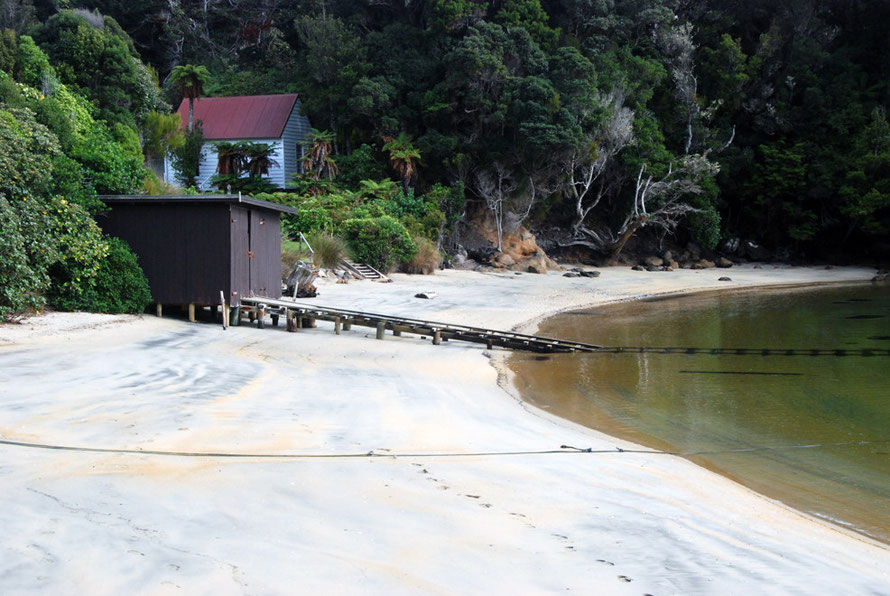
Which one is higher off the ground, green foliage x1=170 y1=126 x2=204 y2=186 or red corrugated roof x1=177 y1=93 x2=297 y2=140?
red corrugated roof x1=177 y1=93 x2=297 y2=140

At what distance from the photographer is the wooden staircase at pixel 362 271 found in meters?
26.0

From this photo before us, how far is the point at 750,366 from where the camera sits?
15250 mm

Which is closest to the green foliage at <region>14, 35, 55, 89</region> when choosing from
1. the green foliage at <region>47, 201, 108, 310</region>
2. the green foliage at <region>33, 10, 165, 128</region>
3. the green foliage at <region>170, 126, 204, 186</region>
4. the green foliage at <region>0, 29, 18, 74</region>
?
the green foliage at <region>33, 10, 165, 128</region>

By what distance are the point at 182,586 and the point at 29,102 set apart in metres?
18.2

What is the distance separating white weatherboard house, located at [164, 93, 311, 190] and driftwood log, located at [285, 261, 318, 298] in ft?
64.2

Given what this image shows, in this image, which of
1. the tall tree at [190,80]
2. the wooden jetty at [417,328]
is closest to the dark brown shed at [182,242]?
the wooden jetty at [417,328]

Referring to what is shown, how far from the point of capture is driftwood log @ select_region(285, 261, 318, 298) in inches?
813

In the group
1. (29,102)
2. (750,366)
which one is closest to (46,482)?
(750,366)

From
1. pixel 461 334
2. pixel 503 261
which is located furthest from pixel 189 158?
pixel 461 334

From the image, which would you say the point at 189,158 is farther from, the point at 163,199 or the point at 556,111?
the point at 163,199

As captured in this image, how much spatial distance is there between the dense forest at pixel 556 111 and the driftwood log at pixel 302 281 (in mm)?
6932

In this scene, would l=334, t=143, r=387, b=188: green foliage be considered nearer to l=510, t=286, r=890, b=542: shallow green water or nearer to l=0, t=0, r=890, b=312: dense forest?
l=0, t=0, r=890, b=312: dense forest

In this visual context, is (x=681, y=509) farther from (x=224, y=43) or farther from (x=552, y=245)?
(x=224, y=43)

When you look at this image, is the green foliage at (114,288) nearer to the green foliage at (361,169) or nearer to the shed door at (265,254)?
the shed door at (265,254)
